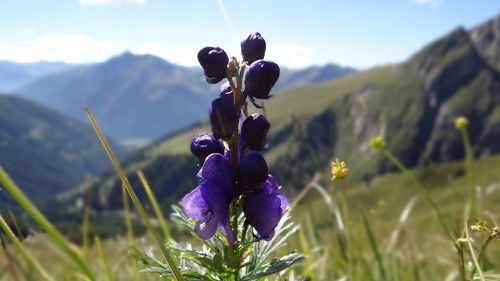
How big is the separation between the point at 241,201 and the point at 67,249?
1.40 meters

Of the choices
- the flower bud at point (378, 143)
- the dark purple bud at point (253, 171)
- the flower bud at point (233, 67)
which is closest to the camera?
the dark purple bud at point (253, 171)

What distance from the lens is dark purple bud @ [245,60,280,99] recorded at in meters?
2.55

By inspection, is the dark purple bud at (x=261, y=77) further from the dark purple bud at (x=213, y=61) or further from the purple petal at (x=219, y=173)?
the purple petal at (x=219, y=173)

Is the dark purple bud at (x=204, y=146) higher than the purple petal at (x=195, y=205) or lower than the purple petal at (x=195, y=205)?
higher

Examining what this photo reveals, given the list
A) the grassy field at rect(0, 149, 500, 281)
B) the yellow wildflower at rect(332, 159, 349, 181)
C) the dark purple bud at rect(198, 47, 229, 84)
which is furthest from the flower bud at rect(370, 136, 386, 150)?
the dark purple bud at rect(198, 47, 229, 84)

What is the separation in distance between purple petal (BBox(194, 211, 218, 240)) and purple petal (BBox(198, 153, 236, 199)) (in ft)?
0.55

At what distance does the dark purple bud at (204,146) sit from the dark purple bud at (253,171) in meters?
0.31

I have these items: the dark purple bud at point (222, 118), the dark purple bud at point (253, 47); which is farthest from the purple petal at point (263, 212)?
the dark purple bud at point (253, 47)

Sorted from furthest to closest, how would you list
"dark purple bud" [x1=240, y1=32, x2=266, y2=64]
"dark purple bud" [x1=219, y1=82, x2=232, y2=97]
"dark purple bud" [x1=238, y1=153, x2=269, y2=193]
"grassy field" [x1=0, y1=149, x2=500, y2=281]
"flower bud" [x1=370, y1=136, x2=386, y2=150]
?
"flower bud" [x1=370, y1=136, x2=386, y2=150]
"grassy field" [x1=0, y1=149, x2=500, y2=281]
"dark purple bud" [x1=240, y1=32, x2=266, y2=64]
"dark purple bud" [x1=219, y1=82, x2=232, y2=97]
"dark purple bud" [x1=238, y1=153, x2=269, y2=193]

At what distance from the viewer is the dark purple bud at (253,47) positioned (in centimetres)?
273

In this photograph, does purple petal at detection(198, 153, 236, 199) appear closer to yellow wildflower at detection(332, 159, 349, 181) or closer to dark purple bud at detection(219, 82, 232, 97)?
dark purple bud at detection(219, 82, 232, 97)

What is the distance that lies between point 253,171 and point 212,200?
25 cm

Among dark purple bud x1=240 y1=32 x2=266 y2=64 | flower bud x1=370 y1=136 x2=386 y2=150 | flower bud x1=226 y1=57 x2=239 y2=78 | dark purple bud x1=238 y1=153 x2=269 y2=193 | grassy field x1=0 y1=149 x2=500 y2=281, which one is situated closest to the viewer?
dark purple bud x1=238 y1=153 x2=269 y2=193

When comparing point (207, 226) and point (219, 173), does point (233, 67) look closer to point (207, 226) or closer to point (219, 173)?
point (219, 173)
